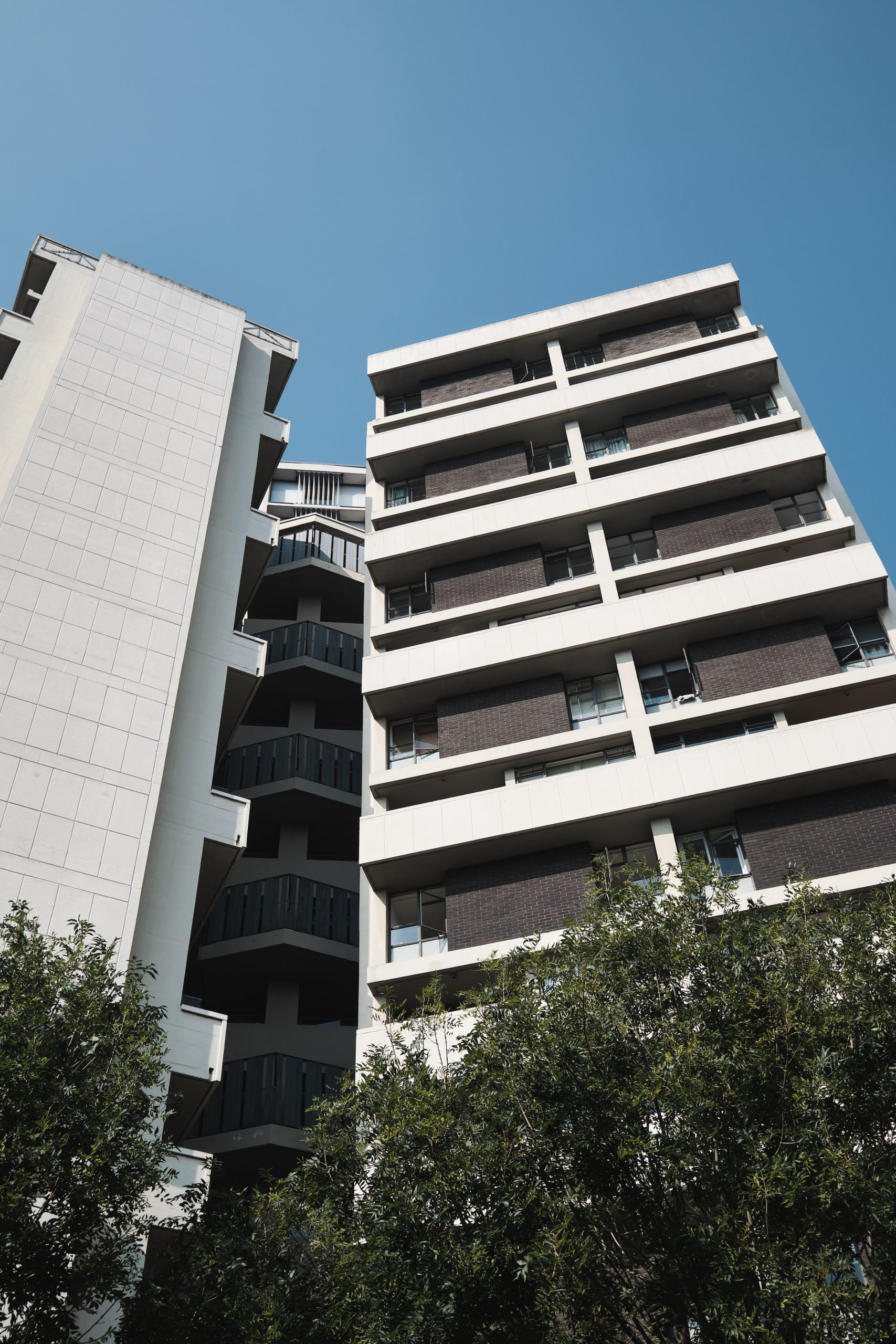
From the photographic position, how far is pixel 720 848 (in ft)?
75.7

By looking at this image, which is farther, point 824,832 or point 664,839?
point 664,839

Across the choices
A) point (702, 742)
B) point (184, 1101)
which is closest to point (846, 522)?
point (702, 742)

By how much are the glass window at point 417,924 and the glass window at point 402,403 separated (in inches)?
692

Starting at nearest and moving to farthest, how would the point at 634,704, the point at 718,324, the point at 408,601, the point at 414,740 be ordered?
1. the point at 634,704
2. the point at 414,740
3. the point at 408,601
4. the point at 718,324

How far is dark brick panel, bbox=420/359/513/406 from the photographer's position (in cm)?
3516

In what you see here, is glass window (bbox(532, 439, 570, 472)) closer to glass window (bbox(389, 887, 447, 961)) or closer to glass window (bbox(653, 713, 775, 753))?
glass window (bbox(653, 713, 775, 753))

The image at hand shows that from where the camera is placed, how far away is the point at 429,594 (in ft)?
98.8

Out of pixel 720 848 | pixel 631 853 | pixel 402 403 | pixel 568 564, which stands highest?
pixel 402 403

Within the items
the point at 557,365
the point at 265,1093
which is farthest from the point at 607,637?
the point at 265,1093

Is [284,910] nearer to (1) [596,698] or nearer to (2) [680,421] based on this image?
(1) [596,698]

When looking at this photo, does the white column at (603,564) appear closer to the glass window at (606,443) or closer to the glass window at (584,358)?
the glass window at (606,443)

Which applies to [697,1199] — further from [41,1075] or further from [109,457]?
[109,457]

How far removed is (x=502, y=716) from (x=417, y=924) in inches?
214


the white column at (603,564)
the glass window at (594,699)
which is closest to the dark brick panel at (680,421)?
the white column at (603,564)
